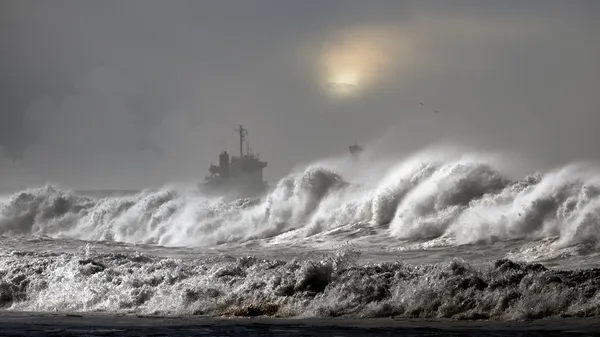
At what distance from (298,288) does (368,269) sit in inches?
52.5

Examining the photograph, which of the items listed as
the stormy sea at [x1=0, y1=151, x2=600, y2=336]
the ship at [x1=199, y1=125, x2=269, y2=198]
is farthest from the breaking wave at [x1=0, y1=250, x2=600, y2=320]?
the ship at [x1=199, y1=125, x2=269, y2=198]

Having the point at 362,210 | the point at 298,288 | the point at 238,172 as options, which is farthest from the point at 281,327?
the point at 238,172

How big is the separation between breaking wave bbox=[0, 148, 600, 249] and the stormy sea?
93mm

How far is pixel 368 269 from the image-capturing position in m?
19.2

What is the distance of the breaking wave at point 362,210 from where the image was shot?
30391 mm

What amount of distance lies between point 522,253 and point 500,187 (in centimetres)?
840

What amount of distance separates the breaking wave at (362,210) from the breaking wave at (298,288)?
31.4 ft

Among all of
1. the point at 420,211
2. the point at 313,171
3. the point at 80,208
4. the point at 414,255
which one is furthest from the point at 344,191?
the point at 80,208

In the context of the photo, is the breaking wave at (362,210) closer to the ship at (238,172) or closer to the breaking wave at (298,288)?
the breaking wave at (298,288)

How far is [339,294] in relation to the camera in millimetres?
18406

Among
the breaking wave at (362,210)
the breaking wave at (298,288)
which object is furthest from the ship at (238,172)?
the breaking wave at (298,288)

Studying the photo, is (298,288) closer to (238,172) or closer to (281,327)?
(281,327)

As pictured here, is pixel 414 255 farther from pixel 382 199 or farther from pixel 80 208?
pixel 80 208

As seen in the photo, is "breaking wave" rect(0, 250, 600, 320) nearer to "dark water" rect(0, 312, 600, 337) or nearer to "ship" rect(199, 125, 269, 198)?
"dark water" rect(0, 312, 600, 337)
